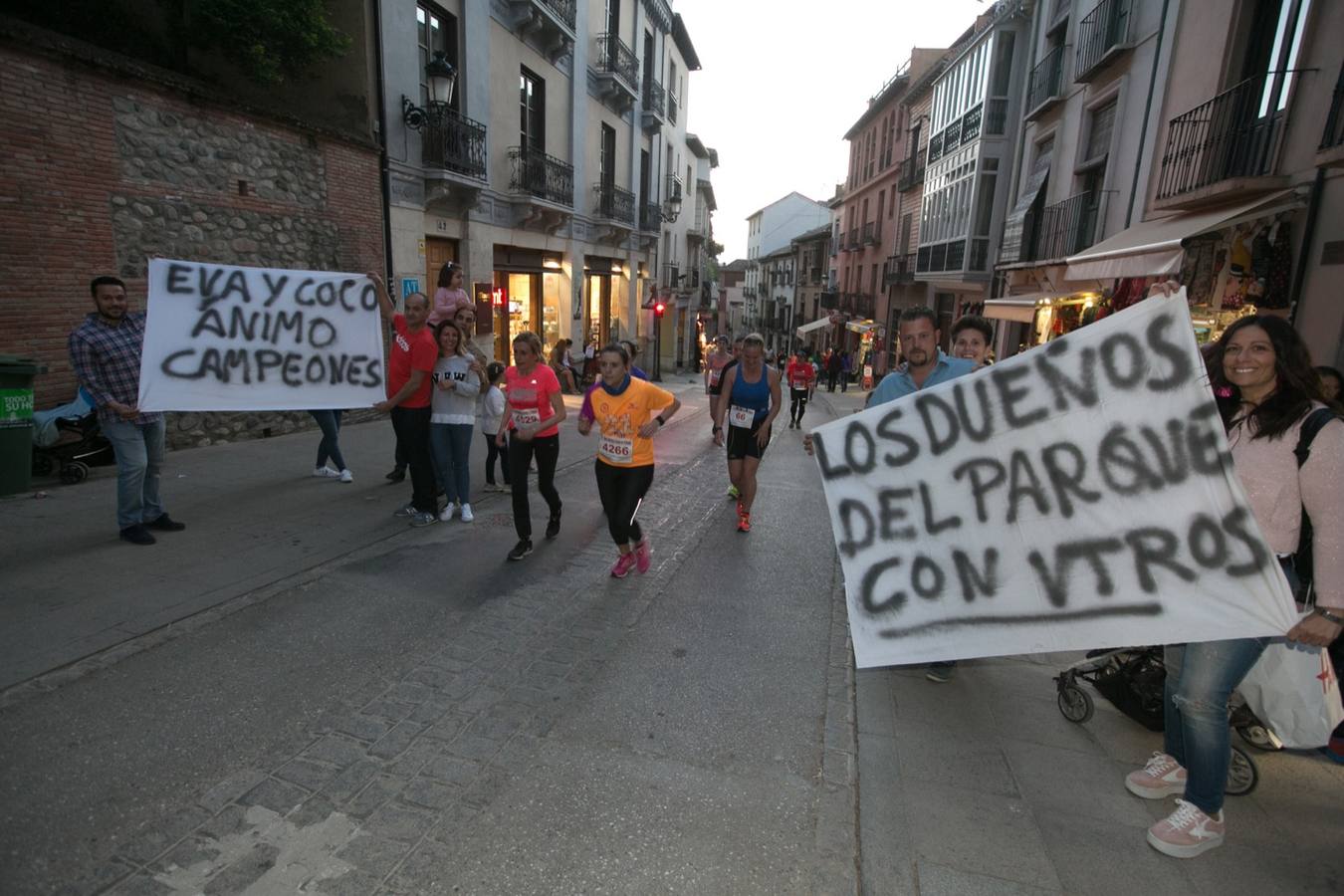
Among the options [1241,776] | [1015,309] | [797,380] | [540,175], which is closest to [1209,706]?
[1241,776]

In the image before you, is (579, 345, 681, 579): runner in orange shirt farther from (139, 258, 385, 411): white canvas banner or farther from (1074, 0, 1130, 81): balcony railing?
(1074, 0, 1130, 81): balcony railing

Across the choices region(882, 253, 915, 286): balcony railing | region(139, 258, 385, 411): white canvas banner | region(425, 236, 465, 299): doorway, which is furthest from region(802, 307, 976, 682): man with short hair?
region(882, 253, 915, 286): balcony railing

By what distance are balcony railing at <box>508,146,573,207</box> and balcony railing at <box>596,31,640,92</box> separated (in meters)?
4.53

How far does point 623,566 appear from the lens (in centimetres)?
521

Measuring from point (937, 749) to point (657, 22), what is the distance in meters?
29.2

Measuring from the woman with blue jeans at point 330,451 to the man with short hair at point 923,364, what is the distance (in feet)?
19.1

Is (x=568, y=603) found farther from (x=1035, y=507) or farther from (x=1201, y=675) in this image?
(x=1201, y=675)

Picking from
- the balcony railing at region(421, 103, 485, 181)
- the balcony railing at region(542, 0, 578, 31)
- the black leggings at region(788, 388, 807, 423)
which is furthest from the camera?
the balcony railing at region(542, 0, 578, 31)

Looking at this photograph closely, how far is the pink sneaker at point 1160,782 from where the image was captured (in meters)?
2.85

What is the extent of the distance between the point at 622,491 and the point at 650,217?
24238 millimetres

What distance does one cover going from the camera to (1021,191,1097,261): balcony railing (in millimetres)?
13812

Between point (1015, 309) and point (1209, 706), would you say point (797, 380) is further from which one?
point (1209, 706)

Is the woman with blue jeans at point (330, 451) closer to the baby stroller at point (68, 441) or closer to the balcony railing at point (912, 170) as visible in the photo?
the baby stroller at point (68, 441)

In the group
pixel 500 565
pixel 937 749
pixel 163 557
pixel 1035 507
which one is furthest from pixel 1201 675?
pixel 163 557
